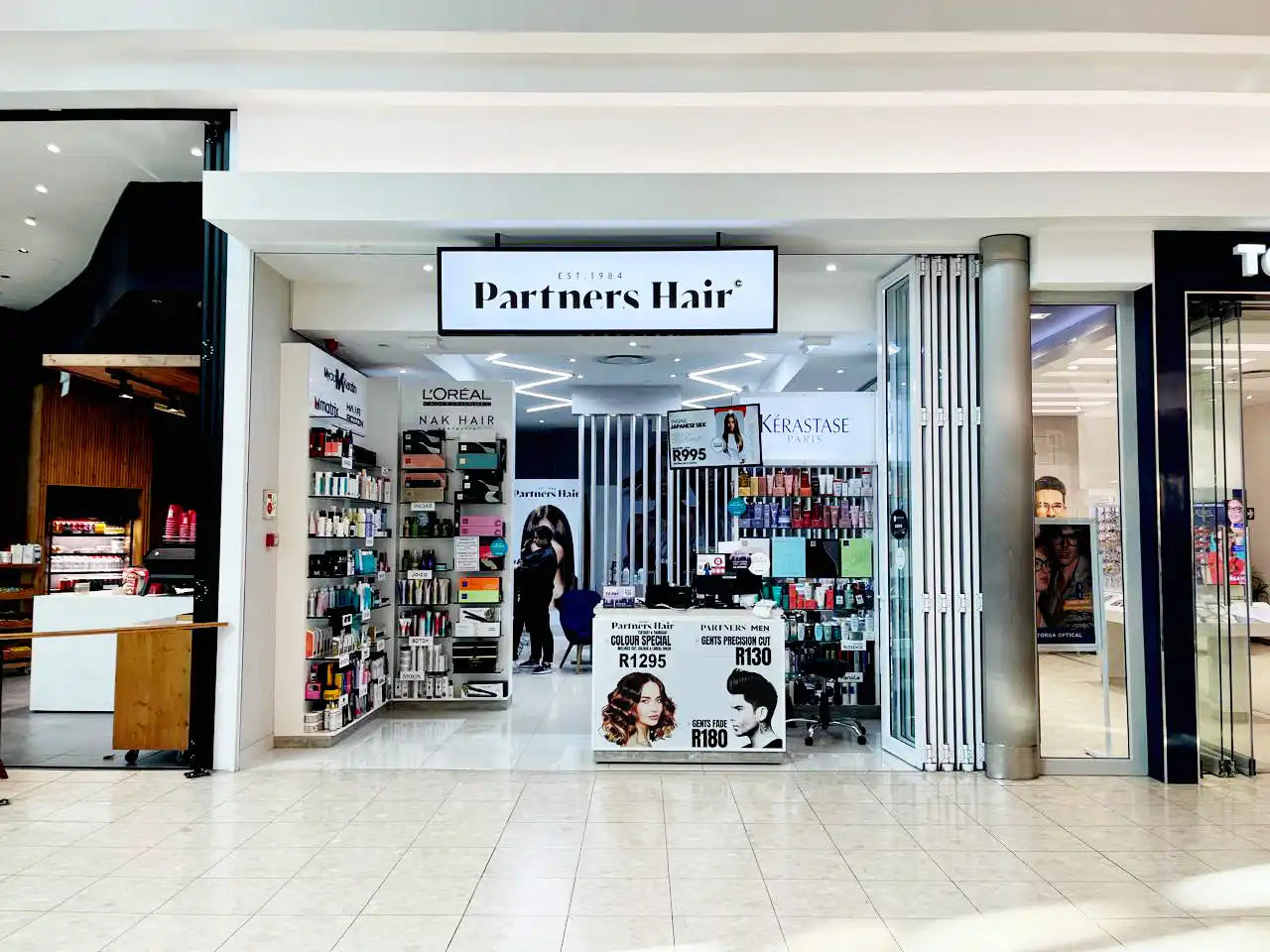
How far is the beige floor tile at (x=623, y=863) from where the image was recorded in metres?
4.22

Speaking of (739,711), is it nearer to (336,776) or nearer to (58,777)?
(336,776)

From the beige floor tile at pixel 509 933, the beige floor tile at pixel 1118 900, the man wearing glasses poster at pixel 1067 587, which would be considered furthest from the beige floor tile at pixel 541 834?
the man wearing glasses poster at pixel 1067 587

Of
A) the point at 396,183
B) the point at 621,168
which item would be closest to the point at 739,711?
the point at 621,168

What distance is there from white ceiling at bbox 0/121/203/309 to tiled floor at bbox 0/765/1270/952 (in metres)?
4.23

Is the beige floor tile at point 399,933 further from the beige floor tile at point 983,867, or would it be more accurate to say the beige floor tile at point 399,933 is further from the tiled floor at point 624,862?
the beige floor tile at point 983,867

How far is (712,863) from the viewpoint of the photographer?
436cm

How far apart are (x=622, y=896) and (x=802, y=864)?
0.93 m

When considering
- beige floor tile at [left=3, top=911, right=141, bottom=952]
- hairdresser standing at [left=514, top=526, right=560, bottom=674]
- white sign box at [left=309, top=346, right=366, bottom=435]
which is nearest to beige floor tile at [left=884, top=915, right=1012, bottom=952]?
beige floor tile at [left=3, top=911, right=141, bottom=952]

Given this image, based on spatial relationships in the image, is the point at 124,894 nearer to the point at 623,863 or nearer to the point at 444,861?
the point at 444,861

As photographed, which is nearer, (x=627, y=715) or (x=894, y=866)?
(x=894, y=866)

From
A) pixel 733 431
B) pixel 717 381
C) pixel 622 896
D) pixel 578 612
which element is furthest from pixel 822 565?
pixel 717 381

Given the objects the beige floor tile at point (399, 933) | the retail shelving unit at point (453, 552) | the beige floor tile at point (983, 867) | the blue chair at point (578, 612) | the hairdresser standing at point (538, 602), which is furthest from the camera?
the hairdresser standing at point (538, 602)

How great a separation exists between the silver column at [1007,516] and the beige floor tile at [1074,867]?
4.64 feet

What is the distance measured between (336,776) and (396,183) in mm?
3745
